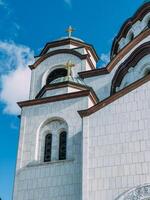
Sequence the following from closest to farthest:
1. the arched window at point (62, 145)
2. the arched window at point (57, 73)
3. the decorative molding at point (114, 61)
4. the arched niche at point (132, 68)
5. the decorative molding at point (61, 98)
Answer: the arched window at point (62, 145) → the decorative molding at point (61, 98) → the arched niche at point (132, 68) → the decorative molding at point (114, 61) → the arched window at point (57, 73)

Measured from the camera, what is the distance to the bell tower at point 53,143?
14.7m

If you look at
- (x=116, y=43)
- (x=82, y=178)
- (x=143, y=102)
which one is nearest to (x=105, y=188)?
(x=82, y=178)

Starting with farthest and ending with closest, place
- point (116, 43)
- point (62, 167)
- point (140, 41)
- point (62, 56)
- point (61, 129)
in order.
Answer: point (116, 43) → point (62, 56) → point (140, 41) → point (61, 129) → point (62, 167)

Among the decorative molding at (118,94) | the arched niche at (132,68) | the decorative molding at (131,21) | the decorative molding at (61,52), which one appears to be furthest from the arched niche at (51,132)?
the decorative molding at (131,21)

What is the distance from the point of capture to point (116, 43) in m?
24.0

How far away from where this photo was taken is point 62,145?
1577 centimetres

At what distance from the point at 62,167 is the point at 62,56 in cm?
829

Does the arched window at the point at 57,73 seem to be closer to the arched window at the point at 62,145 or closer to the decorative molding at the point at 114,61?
the decorative molding at the point at 114,61

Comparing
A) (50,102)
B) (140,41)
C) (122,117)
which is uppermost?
(140,41)

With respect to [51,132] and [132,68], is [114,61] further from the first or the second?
[51,132]

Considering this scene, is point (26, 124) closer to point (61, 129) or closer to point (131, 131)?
point (61, 129)

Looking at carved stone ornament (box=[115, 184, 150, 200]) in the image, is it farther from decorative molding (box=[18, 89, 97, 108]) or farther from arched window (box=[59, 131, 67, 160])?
decorative molding (box=[18, 89, 97, 108])

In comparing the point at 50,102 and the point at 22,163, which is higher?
the point at 50,102

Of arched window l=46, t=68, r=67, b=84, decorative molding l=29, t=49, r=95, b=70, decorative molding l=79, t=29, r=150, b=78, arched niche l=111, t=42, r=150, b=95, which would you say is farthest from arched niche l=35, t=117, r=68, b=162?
decorative molding l=29, t=49, r=95, b=70
